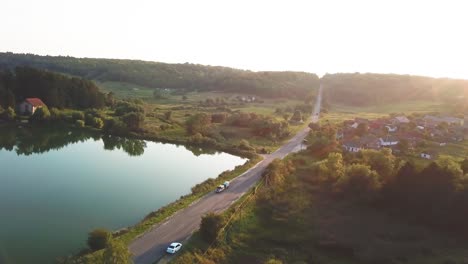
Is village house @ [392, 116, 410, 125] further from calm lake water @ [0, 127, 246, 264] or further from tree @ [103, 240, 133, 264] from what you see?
tree @ [103, 240, 133, 264]

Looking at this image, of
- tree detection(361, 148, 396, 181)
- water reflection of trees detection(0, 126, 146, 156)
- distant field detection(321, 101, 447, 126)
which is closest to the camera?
tree detection(361, 148, 396, 181)

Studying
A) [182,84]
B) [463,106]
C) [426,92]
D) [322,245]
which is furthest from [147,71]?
[322,245]

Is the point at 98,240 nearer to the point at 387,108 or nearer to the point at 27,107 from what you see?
the point at 27,107

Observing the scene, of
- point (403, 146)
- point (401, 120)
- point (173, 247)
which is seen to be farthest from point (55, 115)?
point (401, 120)

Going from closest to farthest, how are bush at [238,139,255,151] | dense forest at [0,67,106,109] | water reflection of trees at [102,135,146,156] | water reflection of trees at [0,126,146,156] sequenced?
1. water reflection of trees at [0,126,146,156]
2. water reflection of trees at [102,135,146,156]
3. bush at [238,139,255,151]
4. dense forest at [0,67,106,109]

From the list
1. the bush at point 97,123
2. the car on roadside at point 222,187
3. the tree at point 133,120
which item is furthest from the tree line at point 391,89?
the car on roadside at point 222,187

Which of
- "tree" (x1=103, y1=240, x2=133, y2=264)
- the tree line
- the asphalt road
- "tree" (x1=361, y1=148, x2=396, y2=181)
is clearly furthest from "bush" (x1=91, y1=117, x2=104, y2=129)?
the tree line
